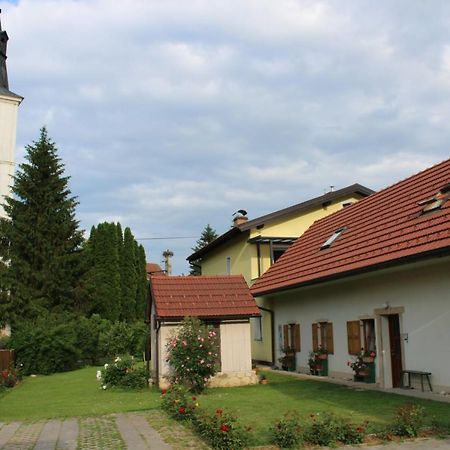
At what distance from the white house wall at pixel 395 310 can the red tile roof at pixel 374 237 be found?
1.75 ft

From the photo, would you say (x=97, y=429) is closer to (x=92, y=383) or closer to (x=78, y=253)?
(x=92, y=383)

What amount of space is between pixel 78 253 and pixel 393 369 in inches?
939

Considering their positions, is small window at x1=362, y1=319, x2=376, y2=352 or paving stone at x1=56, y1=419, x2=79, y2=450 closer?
paving stone at x1=56, y1=419, x2=79, y2=450

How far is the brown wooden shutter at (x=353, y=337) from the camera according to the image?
15.9 meters

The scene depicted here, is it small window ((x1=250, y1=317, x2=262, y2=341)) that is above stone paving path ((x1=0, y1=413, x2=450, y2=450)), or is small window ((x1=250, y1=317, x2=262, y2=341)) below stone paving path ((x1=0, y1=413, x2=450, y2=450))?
above

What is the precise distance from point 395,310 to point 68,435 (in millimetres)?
8807

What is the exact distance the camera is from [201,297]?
17.3m

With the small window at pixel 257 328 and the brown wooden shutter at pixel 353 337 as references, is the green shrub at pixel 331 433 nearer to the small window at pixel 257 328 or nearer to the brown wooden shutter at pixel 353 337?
the brown wooden shutter at pixel 353 337

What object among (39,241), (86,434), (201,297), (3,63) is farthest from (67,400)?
(3,63)

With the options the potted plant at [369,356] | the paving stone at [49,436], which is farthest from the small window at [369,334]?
the paving stone at [49,436]

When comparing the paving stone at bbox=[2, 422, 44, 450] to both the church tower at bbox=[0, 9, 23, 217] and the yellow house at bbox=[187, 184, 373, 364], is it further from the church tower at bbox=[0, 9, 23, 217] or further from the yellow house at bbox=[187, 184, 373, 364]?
the church tower at bbox=[0, 9, 23, 217]

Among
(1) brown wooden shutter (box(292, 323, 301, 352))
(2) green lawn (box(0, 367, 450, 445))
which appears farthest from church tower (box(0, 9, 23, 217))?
(1) brown wooden shutter (box(292, 323, 301, 352))

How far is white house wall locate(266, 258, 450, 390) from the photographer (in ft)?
41.1

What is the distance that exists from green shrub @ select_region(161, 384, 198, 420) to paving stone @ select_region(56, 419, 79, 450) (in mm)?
1834
